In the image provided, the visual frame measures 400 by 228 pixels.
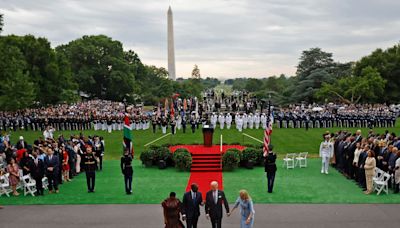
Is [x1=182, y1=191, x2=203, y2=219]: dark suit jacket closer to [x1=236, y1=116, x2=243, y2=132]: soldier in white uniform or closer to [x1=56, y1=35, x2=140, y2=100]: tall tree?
[x1=236, y1=116, x2=243, y2=132]: soldier in white uniform

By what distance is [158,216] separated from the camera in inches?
499

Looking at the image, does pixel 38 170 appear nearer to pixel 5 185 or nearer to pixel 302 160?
pixel 5 185

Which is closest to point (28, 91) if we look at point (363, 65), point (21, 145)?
point (21, 145)

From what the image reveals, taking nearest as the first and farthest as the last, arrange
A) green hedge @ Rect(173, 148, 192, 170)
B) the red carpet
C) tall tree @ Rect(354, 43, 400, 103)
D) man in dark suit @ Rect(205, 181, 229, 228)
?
man in dark suit @ Rect(205, 181, 229, 228) → the red carpet → green hedge @ Rect(173, 148, 192, 170) → tall tree @ Rect(354, 43, 400, 103)

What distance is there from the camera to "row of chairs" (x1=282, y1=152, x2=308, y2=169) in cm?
2033

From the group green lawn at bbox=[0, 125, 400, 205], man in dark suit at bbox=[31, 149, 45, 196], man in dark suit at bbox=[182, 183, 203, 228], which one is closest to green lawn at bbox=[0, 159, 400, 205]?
green lawn at bbox=[0, 125, 400, 205]

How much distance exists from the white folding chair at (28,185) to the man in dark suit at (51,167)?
603mm

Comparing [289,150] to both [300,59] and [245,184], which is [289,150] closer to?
[245,184]

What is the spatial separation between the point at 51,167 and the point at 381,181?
11410 mm

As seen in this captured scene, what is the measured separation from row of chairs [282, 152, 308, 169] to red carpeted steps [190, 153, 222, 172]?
3189mm

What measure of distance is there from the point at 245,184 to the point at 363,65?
181ft

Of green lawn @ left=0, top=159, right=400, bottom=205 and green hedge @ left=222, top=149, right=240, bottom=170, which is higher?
green hedge @ left=222, top=149, right=240, bottom=170

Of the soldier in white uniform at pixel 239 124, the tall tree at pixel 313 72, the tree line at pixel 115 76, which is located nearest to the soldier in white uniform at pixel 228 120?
the soldier in white uniform at pixel 239 124

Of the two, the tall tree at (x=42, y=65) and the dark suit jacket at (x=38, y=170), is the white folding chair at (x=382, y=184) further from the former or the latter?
the tall tree at (x=42, y=65)
